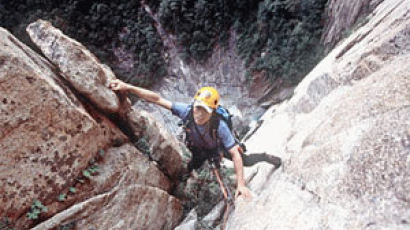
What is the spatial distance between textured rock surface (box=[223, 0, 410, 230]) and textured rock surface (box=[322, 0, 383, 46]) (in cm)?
460

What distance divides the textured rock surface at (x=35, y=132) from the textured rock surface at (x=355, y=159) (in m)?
2.64

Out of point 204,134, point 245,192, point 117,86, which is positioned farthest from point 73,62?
point 245,192

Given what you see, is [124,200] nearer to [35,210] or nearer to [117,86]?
[35,210]

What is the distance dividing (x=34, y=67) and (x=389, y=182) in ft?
13.8

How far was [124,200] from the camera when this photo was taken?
13.4ft

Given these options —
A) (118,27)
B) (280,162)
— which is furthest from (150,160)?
(118,27)

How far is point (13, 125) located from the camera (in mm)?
3018

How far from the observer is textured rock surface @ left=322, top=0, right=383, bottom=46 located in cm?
759

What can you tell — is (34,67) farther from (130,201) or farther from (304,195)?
(304,195)

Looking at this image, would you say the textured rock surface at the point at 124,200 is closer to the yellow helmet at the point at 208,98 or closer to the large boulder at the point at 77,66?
the large boulder at the point at 77,66

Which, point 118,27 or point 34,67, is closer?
point 34,67

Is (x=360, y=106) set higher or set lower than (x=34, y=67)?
lower

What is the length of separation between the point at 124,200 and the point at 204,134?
1.79m

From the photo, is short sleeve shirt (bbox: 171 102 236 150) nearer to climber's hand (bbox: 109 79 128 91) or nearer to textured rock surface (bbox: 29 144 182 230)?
climber's hand (bbox: 109 79 128 91)
